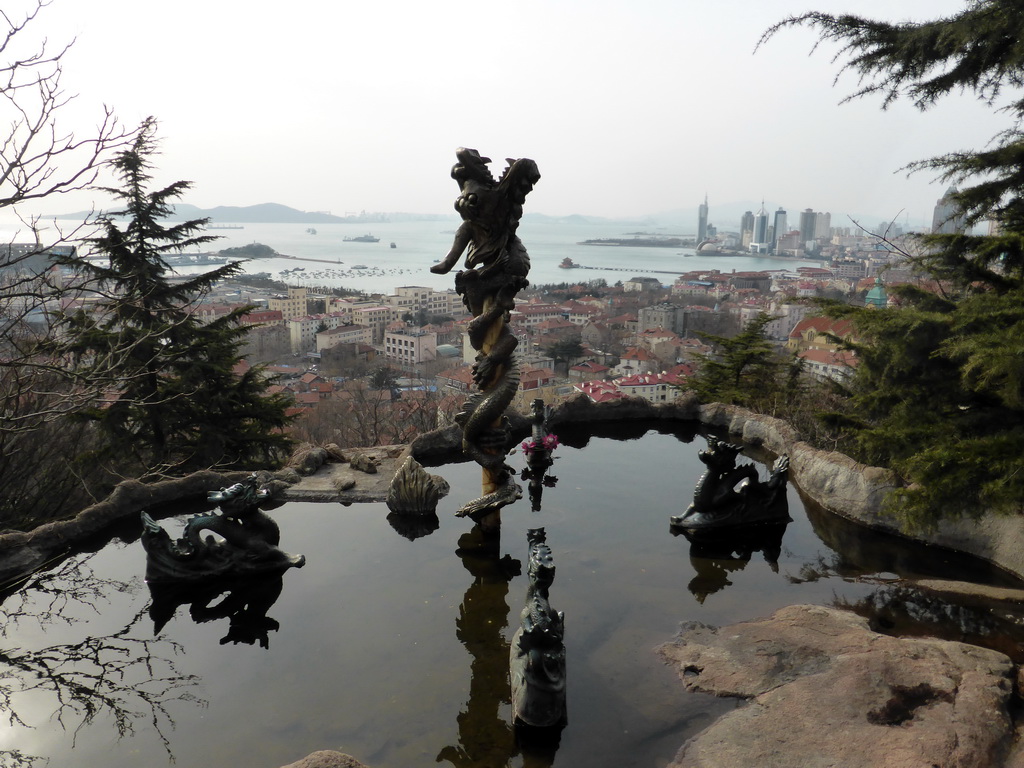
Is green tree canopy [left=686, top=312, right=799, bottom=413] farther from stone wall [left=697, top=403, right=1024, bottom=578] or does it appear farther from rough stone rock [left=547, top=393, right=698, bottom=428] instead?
stone wall [left=697, top=403, right=1024, bottom=578]

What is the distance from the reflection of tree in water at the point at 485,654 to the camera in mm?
4500

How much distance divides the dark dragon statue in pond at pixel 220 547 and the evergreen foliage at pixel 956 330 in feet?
21.2

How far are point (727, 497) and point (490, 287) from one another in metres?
3.57

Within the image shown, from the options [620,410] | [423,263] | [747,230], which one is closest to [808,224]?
[423,263]

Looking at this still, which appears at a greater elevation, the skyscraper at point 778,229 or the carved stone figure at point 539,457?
the skyscraper at point 778,229

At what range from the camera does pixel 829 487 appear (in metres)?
8.80

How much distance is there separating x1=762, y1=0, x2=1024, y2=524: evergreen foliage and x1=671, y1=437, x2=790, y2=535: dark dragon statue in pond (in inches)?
52.3

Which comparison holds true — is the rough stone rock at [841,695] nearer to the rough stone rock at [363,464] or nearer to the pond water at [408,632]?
the pond water at [408,632]

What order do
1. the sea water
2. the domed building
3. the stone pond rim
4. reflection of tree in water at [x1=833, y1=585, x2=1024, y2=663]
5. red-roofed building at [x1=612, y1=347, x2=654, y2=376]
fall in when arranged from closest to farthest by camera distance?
reflection of tree in water at [x1=833, y1=585, x2=1024, y2=663] → the stone pond rim → the domed building → red-roofed building at [x1=612, y1=347, x2=654, y2=376] → the sea water

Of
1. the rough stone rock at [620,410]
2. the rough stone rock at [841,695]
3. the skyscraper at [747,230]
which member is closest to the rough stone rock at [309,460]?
the rough stone rock at [620,410]

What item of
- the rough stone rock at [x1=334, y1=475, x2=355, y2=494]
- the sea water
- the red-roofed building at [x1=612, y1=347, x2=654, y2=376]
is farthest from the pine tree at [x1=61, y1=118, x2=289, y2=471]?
the sea water

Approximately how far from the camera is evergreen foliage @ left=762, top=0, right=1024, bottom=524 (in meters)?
6.71

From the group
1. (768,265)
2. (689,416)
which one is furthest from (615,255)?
(689,416)

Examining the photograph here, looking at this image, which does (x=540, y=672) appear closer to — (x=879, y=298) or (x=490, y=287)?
(x=490, y=287)
